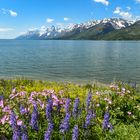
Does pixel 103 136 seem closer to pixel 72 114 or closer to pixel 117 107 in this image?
pixel 72 114

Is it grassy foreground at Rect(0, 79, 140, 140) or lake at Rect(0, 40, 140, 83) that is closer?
grassy foreground at Rect(0, 79, 140, 140)

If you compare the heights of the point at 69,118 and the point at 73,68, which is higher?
the point at 69,118

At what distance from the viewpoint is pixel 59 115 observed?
29.5 ft

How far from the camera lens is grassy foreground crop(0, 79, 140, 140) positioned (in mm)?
7230

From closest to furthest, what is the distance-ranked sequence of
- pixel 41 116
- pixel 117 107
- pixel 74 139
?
pixel 74 139, pixel 41 116, pixel 117 107

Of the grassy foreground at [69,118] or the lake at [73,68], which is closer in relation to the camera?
the grassy foreground at [69,118]

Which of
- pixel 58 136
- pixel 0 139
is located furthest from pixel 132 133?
pixel 0 139

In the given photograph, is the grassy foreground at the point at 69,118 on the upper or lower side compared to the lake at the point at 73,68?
upper

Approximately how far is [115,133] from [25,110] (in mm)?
2541

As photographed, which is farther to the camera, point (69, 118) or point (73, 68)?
point (73, 68)

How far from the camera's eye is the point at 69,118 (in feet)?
22.9

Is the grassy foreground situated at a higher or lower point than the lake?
higher

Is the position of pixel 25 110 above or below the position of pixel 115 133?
above

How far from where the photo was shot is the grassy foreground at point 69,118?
23.7 ft
